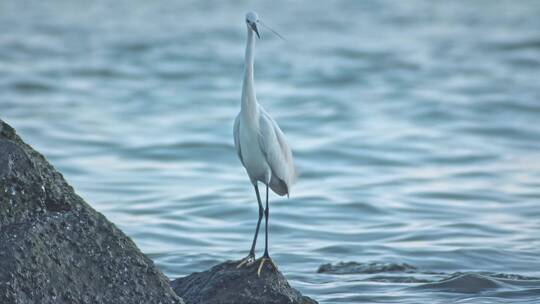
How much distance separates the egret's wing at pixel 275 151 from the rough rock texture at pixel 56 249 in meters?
1.33

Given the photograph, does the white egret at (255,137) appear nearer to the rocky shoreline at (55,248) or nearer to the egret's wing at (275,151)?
the egret's wing at (275,151)

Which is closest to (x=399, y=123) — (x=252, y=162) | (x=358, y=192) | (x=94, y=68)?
(x=358, y=192)

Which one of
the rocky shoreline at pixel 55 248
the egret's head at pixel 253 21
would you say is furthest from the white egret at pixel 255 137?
the rocky shoreline at pixel 55 248

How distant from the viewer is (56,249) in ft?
14.7

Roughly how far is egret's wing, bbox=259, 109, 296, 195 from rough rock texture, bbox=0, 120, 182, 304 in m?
1.33

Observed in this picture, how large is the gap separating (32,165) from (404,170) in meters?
8.06

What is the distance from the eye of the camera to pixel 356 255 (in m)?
8.16

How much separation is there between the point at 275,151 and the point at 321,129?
30.3ft

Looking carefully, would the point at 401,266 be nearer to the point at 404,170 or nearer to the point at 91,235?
the point at 91,235

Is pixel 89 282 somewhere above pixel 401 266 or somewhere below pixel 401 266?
below

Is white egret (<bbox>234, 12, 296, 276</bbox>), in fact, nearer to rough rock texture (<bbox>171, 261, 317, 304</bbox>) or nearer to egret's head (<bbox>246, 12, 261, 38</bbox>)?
egret's head (<bbox>246, 12, 261, 38</bbox>)

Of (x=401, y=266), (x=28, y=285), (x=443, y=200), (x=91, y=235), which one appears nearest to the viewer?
(x=28, y=285)

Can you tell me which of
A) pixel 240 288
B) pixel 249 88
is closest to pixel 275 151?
pixel 249 88

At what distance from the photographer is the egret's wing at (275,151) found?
19.2 feet
